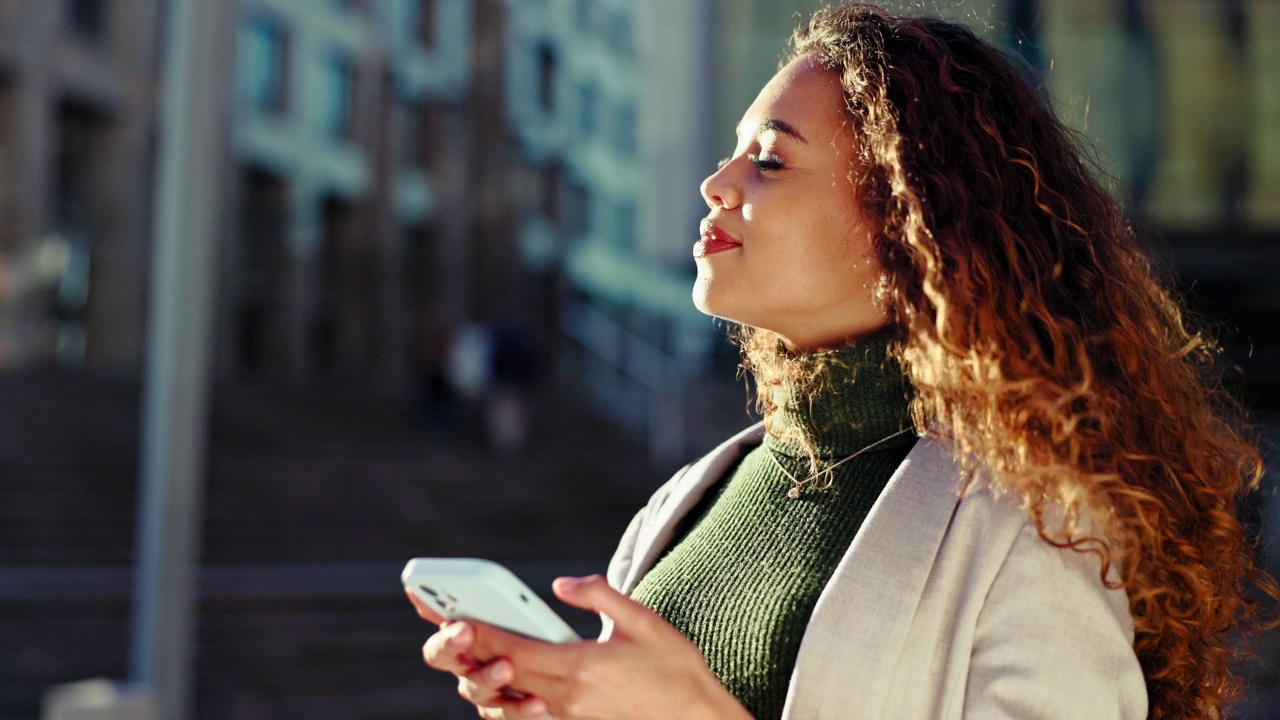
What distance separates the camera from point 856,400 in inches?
67.4

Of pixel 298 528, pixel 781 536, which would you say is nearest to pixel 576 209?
pixel 298 528

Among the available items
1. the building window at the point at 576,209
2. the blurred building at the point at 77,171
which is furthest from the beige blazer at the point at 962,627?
the building window at the point at 576,209

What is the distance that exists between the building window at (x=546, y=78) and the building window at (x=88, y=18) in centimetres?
1808

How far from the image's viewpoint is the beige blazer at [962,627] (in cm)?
141

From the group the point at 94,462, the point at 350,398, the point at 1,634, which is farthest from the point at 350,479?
the point at 1,634

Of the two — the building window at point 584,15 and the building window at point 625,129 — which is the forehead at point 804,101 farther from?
the building window at point 625,129

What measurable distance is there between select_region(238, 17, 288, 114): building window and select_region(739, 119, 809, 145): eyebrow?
1158 inches

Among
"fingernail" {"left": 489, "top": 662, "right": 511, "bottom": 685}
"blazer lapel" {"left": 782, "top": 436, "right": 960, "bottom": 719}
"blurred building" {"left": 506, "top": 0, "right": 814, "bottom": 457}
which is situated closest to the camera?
"fingernail" {"left": 489, "top": 662, "right": 511, "bottom": 685}

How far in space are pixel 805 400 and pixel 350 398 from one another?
16.5 meters

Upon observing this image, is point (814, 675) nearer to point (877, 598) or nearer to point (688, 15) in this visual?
point (877, 598)

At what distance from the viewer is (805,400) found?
1751 millimetres

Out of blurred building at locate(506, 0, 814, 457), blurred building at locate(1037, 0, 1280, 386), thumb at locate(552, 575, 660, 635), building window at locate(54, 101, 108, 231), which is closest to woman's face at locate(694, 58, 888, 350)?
thumb at locate(552, 575, 660, 635)

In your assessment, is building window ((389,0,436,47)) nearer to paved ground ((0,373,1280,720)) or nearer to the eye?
paved ground ((0,373,1280,720))

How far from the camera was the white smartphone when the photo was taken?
54.7 inches
